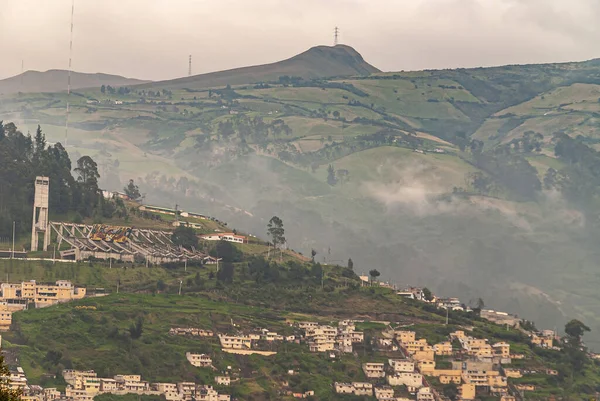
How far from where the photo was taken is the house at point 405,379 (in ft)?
517

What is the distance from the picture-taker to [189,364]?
152750mm

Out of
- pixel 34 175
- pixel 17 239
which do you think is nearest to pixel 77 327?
pixel 17 239

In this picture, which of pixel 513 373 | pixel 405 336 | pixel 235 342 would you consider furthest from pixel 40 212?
pixel 513 373

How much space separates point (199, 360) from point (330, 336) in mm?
19057

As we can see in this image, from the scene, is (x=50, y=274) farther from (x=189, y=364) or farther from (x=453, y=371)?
(x=453, y=371)

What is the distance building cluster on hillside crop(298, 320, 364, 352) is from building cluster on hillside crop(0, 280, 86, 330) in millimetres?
24701

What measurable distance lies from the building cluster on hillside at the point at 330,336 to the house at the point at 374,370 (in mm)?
5244

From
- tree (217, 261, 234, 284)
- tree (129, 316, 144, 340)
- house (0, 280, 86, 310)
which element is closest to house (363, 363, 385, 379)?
tree (129, 316, 144, 340)

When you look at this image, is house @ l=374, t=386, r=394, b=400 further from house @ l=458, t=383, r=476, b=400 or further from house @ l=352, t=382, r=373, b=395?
house @ l=458, t=383, r=476, b=400

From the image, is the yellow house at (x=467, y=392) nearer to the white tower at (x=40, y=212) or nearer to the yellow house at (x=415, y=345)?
the yellow house at (x=415, y=345)

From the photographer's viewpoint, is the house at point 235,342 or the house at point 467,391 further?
the house at point 235,342

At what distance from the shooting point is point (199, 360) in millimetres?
153750

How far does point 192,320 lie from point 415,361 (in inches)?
937

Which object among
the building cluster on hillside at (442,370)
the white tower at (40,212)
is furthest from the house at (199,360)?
the white tower at (40,212)
